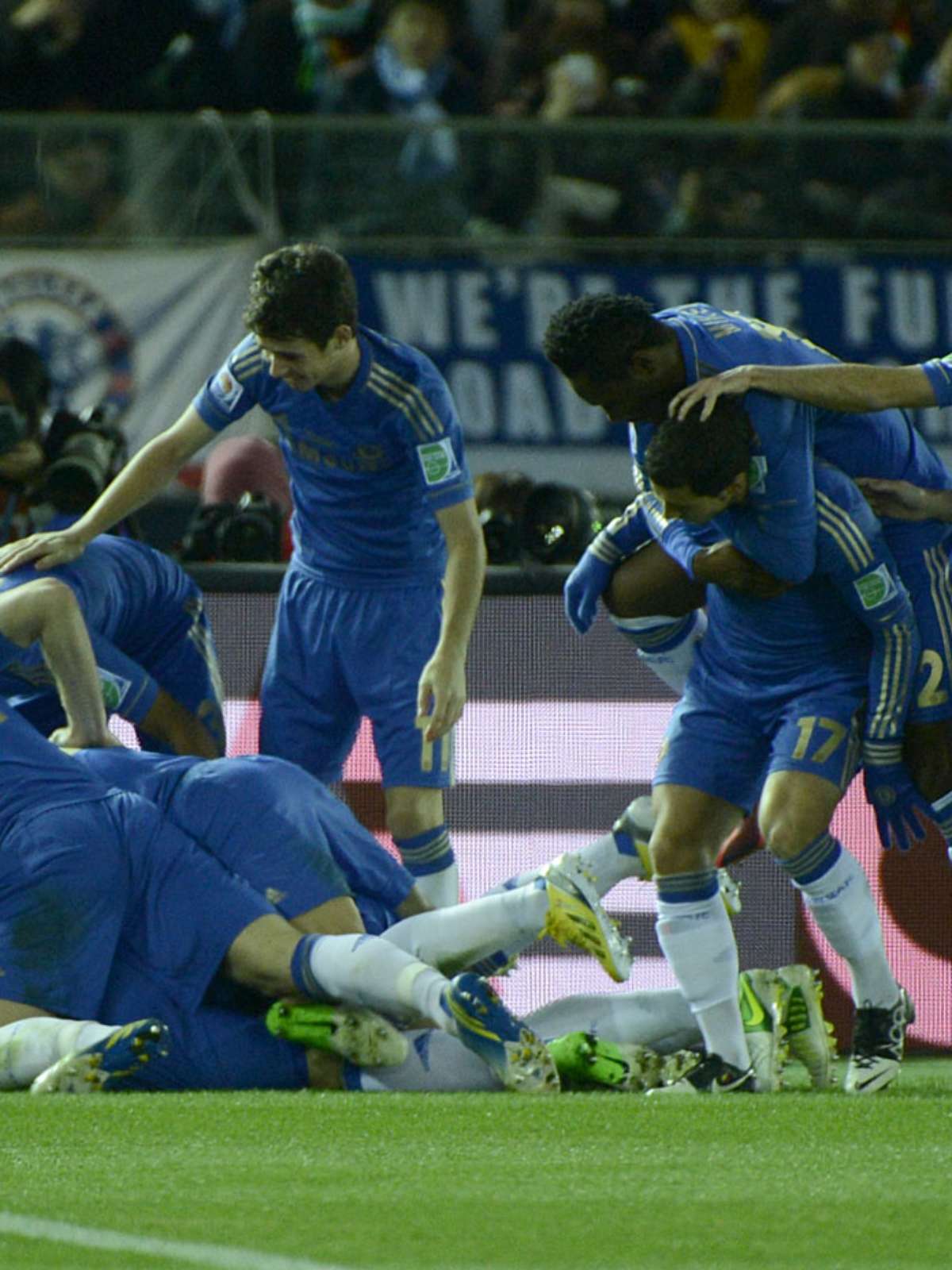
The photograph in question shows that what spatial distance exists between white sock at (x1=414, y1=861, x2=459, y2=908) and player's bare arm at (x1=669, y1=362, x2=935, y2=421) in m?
1.68

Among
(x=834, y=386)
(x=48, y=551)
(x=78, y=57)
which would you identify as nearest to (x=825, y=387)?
(x=834, y=386)

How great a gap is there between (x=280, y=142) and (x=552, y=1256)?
5664mm

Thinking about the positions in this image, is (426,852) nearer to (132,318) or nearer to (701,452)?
(701,452)

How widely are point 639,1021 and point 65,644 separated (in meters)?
1.63

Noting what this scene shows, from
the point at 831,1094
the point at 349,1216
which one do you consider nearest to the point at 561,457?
the point at 831,1094

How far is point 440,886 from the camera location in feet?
20.1

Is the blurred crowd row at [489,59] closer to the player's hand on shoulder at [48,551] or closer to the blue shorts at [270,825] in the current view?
the player's hand on shoulder at [48,551]

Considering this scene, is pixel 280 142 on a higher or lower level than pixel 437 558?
higher

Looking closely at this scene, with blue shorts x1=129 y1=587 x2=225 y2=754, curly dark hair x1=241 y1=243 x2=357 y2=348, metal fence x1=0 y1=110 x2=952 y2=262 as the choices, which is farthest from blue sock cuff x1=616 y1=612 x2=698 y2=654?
metal fence x1=0 y1=110 x2=952 y2=262

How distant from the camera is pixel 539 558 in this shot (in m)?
7.02

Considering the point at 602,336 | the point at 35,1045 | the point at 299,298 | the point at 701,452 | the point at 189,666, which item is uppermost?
the point at 299,298

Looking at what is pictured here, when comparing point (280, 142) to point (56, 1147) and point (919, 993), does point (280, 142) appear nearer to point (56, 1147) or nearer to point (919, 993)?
point (919, 993)

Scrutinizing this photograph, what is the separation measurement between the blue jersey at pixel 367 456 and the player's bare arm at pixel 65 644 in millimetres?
629

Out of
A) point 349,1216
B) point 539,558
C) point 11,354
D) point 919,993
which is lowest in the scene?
point 919,993
